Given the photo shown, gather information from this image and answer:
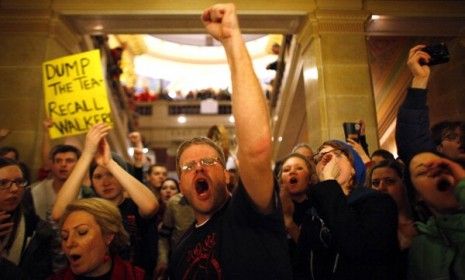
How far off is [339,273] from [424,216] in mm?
605

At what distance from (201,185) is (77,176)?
1209 millimetres

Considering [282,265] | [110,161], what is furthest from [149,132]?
[282,265]

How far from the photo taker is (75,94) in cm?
392

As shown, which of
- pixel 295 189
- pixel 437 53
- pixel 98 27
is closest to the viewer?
pixel 437 53

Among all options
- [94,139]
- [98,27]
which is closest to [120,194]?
[94,139]

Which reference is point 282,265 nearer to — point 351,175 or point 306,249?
point 306,249

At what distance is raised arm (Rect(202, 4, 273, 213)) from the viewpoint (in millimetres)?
1353

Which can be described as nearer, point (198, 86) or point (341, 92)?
point (341, 92)

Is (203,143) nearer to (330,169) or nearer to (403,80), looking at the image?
(330,169)

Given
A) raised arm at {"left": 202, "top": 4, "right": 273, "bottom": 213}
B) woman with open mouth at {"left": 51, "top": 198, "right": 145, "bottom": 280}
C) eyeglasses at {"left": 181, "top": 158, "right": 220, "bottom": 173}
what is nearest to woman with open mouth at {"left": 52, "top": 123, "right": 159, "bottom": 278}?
woman with open mouth at {"left": 51, "top": 198, "right": 145, "bottom": 280}

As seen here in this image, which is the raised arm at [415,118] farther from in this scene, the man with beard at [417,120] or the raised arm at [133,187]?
the raised arm at [133,187]

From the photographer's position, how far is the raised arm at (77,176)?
2.57 metres

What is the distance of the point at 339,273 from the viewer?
2.01m

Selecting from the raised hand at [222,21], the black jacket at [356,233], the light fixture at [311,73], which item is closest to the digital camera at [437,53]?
the black jacket at [356,233]
